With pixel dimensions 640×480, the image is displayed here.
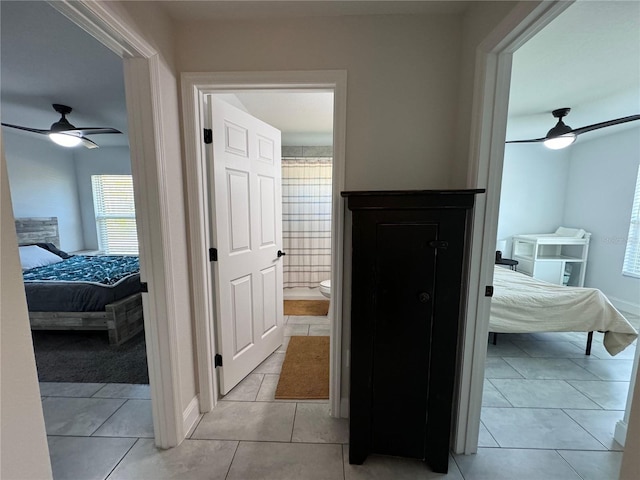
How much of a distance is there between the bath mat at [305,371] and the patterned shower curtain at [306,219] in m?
1.21

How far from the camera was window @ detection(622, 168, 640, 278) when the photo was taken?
339cm

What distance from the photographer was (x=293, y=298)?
390cm

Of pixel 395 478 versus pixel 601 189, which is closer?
pixel 395 478

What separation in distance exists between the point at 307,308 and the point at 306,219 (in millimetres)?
1218

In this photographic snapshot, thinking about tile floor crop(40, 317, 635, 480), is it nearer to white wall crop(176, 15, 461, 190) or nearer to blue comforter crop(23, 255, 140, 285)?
blue comforter crop(23, 255, 140, 285)

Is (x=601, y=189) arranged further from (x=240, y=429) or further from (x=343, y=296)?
(x=240, y=429)

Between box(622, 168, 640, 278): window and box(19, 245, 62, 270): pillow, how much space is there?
7515mm

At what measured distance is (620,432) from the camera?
152 centimetres

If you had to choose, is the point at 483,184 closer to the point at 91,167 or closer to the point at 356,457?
the point at 356,457

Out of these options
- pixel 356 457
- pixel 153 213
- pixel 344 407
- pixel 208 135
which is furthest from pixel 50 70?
pixel 356 457

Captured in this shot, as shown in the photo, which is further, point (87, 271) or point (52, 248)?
point (52, 248)

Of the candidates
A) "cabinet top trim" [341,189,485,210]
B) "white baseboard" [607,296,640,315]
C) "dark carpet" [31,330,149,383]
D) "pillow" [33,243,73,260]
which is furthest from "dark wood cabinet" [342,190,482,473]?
"pillow" [33,243,73,260]

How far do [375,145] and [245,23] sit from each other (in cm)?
98

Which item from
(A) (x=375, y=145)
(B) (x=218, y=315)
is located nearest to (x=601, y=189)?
(A) (x=375, y=145)
